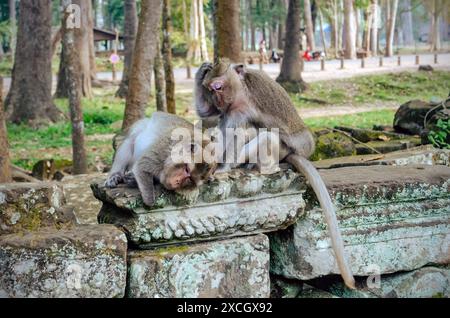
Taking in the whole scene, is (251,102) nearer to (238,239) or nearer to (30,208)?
(238,239)

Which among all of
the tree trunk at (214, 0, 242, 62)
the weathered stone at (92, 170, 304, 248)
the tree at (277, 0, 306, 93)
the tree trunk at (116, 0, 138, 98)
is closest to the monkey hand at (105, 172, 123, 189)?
the weathered stone at (92, 170, 304, 248)

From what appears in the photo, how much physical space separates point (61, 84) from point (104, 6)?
37684 mm

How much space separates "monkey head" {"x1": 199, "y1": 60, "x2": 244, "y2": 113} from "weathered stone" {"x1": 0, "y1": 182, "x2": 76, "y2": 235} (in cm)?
146

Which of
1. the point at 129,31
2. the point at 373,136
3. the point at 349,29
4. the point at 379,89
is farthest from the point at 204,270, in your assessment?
the point at 349,29

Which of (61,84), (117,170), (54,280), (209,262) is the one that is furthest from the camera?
(61,84)

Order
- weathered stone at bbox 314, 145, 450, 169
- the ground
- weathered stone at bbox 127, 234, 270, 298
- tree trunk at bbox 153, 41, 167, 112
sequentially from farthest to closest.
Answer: the ground
tree trunk at bbox 153, 41, 167, 112
weathered stone at bbox 314, 145, 450, 169
weathered stone at bbox 127, 234, 270, 298

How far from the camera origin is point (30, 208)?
400cm

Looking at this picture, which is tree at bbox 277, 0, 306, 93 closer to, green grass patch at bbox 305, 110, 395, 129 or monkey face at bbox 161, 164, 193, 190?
green grass patch at bbox 305, 110, 395, 129

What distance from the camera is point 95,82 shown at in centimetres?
2369

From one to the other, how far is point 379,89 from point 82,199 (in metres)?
17.9

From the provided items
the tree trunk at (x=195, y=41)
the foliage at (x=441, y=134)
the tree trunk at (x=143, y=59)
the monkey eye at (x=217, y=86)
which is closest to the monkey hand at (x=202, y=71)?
the monkey eye at (x=217, y=86)

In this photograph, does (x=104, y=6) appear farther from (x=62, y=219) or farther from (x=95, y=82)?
(x=62, y=219)

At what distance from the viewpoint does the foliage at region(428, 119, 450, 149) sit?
268 inches

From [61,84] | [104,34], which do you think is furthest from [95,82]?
[104,34]
